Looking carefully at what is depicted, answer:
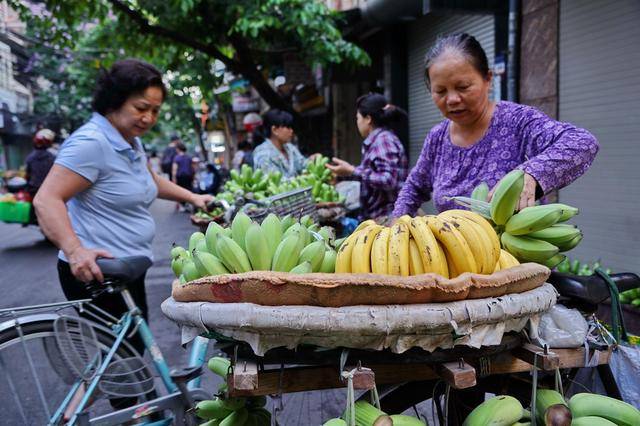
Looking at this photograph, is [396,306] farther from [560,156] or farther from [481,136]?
[481,136]

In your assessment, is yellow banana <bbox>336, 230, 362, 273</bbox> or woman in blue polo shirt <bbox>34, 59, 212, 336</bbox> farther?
woman in blue polo shirt <bbox>34, 59, 212, 336</bbox>

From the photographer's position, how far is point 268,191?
4.53m

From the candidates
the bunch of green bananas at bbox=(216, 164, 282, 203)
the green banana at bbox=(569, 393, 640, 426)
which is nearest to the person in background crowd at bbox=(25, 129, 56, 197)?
the bunch of green bananas at bbox=(216, 164, 282, 203)

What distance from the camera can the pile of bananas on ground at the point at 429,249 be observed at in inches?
50.9

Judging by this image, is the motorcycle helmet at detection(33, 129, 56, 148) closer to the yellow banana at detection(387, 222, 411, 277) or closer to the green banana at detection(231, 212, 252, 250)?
the green banana at detection(231, 212, 252, 250)

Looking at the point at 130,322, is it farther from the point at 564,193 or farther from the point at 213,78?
the point at 213,78

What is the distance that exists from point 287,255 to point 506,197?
659 mm

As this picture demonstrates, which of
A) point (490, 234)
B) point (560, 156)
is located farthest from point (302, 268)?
point (560, 156)

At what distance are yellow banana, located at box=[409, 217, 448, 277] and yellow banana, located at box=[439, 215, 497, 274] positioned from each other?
0.07m

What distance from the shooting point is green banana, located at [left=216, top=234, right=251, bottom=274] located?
4.68ft

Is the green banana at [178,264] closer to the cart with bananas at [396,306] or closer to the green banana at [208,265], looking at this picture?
the cart with bananas at [396,306]

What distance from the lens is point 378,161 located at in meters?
4.37

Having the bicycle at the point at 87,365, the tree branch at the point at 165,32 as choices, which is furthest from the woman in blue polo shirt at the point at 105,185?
the tree branch at the point at 165,32

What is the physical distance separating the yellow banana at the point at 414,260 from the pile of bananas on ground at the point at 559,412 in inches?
14.9
